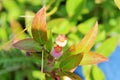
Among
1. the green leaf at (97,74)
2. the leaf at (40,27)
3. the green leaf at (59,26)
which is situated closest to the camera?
the leaf at (40,27)

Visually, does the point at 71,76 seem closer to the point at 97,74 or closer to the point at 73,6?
the point at 97,74

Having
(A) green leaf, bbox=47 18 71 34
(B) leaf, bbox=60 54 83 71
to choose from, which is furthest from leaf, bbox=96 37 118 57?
(B) leaf, bbox=60 54 83 71

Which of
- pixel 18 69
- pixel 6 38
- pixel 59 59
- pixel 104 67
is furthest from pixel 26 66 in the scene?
pixel 59 59

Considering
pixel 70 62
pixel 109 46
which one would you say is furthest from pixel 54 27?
pixel 70 62

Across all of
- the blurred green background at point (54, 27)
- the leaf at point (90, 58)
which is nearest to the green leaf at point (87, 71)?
the blurred green background at point (54, 27)

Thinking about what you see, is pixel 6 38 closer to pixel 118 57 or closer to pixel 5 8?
pixel 5 8

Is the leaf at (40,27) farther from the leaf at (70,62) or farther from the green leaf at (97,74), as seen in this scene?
the green leaf at (97,74)

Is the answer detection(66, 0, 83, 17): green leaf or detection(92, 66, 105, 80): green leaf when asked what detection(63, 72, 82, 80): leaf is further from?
detection(66, 0, 83, 17): green leaf
